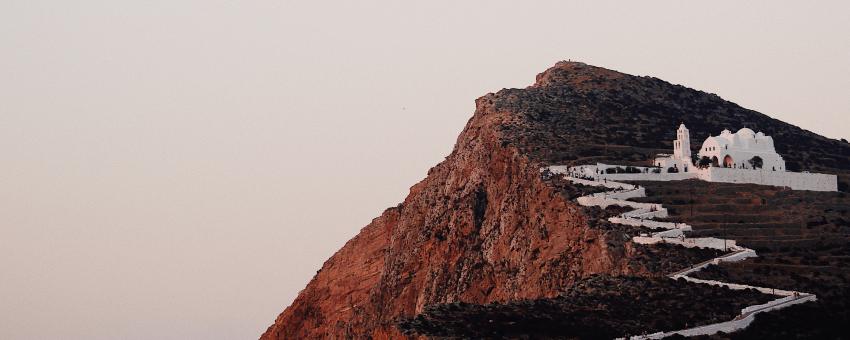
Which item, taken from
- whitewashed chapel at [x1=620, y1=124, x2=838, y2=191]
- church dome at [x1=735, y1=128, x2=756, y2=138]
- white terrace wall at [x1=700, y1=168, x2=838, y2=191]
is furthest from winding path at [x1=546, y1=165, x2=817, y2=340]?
church dome at [x1=735, y1=128, x2=756, y2=138]

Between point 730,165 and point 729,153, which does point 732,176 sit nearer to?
point 730,165

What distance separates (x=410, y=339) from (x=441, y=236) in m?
36.5

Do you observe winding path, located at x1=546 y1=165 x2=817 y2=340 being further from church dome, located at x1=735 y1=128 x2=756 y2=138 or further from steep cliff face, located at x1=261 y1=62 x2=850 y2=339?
church dome, located at x1=735 y1=128 x2=756 y2=138

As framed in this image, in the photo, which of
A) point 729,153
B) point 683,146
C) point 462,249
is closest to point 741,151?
point 729,153

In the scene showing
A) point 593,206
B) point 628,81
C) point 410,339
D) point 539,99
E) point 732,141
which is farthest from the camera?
point 628,81

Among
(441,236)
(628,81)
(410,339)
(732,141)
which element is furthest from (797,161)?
(410,339)

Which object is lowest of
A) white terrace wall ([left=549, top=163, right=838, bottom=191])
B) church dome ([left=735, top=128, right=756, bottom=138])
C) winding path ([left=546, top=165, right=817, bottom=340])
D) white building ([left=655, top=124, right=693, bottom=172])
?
winding path ([left=546, top=165, right=817, bottom=340])

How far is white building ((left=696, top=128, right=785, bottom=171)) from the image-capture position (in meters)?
121

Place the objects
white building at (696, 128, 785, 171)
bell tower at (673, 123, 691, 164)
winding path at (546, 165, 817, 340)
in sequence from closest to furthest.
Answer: winding path at (546, 165, 817, 340)
bell tower at (673, 123, 691, 164)
white building at (696, 128, 785, 171)

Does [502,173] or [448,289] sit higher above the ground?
[502,173]

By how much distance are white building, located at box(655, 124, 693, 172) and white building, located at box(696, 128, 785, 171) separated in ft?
5.77

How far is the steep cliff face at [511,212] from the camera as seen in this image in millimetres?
103188

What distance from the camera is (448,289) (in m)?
111

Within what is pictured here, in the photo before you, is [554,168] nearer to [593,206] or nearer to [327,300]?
[593,206]
